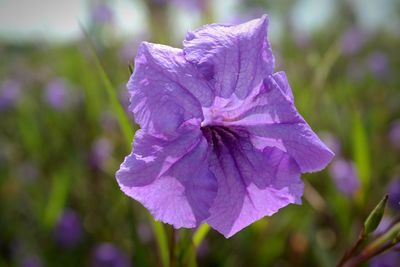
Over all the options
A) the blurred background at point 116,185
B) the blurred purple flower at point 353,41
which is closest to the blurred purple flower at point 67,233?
the blurred background at point 116,185

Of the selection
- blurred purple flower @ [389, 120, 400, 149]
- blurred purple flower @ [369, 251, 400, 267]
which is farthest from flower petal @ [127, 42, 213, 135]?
blurred purple flower @ [389, 120, 400, 149]

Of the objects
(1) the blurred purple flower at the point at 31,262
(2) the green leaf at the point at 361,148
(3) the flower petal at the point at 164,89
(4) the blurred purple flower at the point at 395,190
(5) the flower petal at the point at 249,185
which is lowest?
(1) the blurred purple flower at the point at 31,262

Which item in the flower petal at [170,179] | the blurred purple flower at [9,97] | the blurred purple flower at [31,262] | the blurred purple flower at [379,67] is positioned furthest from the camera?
the blurred purple flower at [379,67]

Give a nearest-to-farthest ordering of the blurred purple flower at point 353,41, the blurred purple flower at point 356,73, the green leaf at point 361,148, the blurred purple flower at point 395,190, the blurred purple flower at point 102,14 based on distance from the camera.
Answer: the green leaf at point 361,148 < the blurred purple flower at point 395,190 < the blurred purple flower at point 102,14 < the blurred purple flower at point 356,73 < the blurred purple flower at point 353,41

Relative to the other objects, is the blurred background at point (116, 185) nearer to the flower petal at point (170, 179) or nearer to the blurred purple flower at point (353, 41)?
the flower petal at point (170, 179)

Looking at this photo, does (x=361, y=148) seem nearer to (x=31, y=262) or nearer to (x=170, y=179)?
(x=170, y=179)

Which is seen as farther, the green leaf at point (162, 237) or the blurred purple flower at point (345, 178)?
the blurred purple flower at point (345, 178)

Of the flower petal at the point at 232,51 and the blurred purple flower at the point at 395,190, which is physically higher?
the flower petal at the point at 232,51
